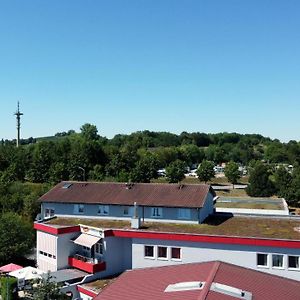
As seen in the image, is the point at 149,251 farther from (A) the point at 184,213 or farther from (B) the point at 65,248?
(B) the point at 65,248

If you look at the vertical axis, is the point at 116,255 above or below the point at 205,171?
below

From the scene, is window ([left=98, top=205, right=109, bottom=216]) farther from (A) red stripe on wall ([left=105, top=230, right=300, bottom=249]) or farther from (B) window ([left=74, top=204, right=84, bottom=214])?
(A) red stripe on wall ([left=105, top=230, right=300, bottom=249])

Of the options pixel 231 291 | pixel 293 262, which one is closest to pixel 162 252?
pixel 293 262

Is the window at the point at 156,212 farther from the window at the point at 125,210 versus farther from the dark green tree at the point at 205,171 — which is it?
the dark green tree at the point at 205,171

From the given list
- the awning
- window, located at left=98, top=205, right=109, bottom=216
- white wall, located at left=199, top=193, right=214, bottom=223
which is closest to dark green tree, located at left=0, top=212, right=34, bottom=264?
the awning

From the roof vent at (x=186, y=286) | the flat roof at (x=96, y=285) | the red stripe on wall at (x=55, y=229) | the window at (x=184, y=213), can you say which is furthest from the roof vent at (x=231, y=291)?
the red stripe on wall at (x=55, y=229)
